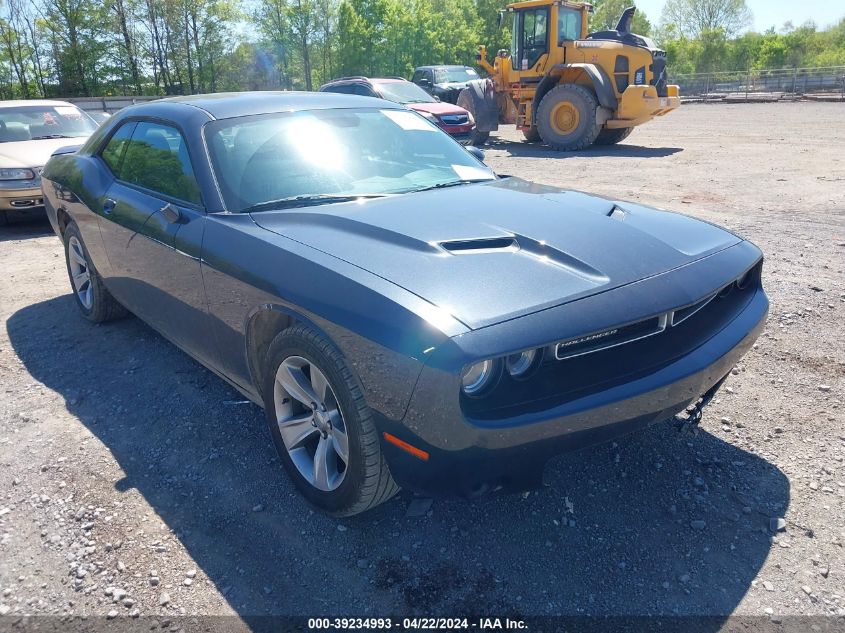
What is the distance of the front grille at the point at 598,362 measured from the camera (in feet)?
6.84

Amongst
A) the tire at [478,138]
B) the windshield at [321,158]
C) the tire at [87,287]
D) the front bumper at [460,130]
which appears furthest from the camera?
the tire at [478,138]

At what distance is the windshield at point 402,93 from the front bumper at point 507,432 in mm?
12244

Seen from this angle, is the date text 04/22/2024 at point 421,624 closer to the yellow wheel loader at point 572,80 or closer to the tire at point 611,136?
the yellow wheel loader at point 572,80

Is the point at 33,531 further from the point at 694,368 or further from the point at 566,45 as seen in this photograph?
the point at 566,45

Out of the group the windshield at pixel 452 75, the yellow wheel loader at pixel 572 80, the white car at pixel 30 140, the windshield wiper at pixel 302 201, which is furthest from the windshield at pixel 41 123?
the windshield at pixel 452 75

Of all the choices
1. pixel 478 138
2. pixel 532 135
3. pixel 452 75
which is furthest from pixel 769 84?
pixel 478 138

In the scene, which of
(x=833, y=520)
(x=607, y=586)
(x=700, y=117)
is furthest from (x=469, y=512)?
(x=700, y=117)

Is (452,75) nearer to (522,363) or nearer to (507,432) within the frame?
(522,363)

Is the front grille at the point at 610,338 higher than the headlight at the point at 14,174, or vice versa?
the headlight at the point at 14,174

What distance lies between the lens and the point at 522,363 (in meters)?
2.18

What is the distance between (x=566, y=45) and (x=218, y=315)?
1335 centimetres

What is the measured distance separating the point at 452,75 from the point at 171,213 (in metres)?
16.9

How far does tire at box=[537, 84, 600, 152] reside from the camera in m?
13.9

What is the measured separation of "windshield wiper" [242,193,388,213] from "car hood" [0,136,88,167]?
632 centimetres
